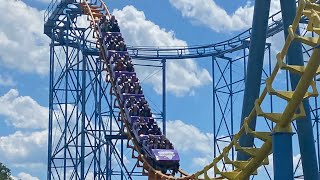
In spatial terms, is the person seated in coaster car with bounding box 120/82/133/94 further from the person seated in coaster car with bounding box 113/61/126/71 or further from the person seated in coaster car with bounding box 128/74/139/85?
the person seated in coaster car with bounding box 113/61/126/71

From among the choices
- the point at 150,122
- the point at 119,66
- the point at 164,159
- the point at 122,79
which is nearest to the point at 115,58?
the point at 119,66

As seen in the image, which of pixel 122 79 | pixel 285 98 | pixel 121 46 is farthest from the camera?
pixel 121 46

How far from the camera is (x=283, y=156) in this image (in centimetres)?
1055

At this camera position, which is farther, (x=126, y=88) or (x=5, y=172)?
(x=5, y=172)

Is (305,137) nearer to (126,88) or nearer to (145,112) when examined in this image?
(145,112)

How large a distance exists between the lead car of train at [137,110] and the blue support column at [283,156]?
294 inches

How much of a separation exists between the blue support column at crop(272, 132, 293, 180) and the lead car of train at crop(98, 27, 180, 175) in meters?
7.48

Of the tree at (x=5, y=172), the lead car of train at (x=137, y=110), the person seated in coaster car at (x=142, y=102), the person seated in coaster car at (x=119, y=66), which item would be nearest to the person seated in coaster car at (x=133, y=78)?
the lead car of train at (x=137, y=110)

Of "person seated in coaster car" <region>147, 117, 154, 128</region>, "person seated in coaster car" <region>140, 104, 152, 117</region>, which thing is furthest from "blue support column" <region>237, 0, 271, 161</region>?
"person seated in coaster car" <region>140, 104, 152, 117</region>

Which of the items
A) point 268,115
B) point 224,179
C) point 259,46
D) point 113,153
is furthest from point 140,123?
point 268,115

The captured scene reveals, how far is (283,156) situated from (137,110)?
9494mm

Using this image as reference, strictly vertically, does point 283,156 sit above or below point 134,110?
below

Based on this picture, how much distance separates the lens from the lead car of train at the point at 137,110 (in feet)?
59.2

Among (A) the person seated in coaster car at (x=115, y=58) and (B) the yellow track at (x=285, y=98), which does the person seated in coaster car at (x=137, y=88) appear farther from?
(B) the yellow track at (x=285, y=98)
